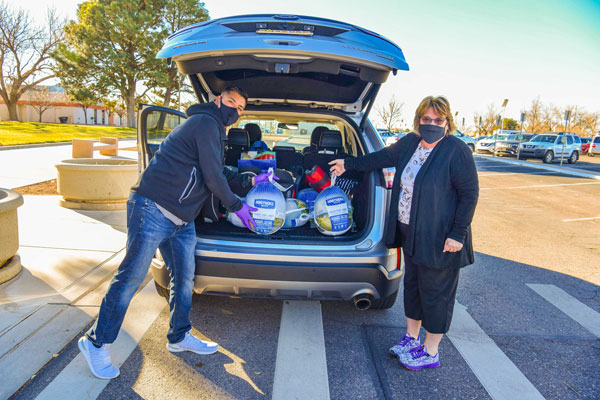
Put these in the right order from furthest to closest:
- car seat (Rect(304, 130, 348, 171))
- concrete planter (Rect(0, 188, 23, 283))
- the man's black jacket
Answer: car seat (Rect(304, 130, 348, 171)) → concrete planter (Rect(0, 188, 23, 283)) → the man's black jacket

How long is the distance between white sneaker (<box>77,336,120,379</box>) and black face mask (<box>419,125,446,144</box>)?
234 centimetres

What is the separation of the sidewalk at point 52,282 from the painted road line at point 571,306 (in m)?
4.08

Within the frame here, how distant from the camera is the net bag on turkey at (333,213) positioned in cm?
302

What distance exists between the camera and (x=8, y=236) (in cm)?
352

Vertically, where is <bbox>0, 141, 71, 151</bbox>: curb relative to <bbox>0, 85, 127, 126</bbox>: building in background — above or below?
below

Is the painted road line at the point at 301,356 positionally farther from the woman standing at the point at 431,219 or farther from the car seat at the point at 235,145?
the car seat at the point at 235,145

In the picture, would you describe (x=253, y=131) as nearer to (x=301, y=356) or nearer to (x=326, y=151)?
(x=326, y=151)

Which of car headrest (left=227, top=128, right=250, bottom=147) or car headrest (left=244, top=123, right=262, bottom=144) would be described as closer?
car headrest (left=227, top=128, right=250, bottom=147)

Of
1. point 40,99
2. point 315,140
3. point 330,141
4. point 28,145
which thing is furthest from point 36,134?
point 40,99

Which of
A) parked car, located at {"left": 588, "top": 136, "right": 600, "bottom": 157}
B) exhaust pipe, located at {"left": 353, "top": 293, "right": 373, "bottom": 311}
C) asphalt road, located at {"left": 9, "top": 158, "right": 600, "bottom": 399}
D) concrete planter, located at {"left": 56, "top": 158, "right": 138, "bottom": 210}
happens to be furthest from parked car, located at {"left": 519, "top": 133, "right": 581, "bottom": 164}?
exhaust pipe, located at {"left": 353, "top": 293, "right": 373, "bottom": 311}

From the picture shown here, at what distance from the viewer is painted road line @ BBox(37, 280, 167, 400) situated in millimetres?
2258

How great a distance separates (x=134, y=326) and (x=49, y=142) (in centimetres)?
1807

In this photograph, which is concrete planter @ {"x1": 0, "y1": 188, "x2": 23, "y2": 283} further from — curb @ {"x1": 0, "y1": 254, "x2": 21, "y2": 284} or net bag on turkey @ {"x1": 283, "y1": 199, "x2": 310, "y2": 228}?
net bag on turkey @ {"x1": 283, "y1": 199, "x2": 310, "y2": 228}

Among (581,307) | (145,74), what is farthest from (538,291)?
(145,74)
